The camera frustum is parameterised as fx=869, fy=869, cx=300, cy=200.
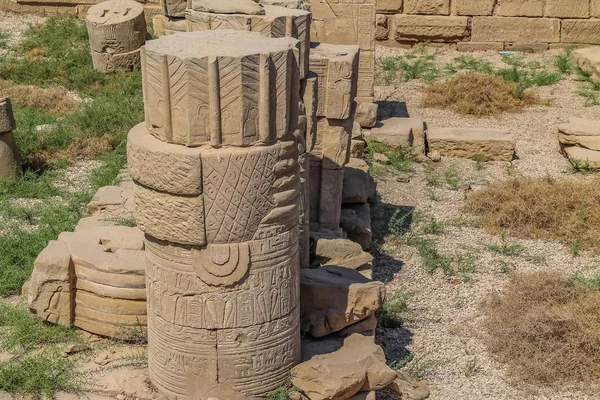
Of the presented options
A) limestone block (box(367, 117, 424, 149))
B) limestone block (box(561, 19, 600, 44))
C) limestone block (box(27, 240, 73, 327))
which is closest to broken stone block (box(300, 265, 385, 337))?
limestone block (box(27, 240, 73, 327))

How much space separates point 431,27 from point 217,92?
1159cm

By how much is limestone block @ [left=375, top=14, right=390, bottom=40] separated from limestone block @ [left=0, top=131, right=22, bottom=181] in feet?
25.5

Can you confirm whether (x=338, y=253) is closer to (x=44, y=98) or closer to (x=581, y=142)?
(x=581, y=142)

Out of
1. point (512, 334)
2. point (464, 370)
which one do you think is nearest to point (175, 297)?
point (464, 370)

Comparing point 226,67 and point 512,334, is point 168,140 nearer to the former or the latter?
point 226,67

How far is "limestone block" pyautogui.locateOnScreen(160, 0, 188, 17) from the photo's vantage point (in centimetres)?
1166

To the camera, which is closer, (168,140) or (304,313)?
(168,140)

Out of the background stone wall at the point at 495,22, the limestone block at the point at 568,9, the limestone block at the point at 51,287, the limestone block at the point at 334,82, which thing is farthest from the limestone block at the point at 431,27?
the limestone block at the point at 51,287

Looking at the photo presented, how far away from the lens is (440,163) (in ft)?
35.1

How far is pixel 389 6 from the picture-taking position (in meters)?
15.3

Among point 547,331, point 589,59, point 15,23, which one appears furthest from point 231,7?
point 15,23

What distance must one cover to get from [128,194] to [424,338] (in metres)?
3.01

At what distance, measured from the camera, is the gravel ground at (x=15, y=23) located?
1530 centimetres

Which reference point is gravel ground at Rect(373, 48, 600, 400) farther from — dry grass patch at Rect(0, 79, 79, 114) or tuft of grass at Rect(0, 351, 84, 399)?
dry grass patch at Rect(0, 79, 79, 114)
